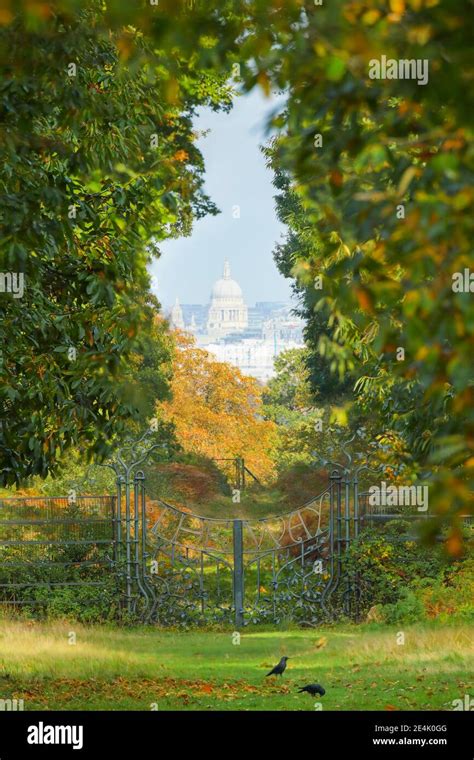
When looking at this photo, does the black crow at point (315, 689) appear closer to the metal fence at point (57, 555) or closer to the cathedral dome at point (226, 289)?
the metal fence at point (57, 555)

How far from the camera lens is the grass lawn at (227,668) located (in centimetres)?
817

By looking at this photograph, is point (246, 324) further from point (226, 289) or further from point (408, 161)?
point (408, 161)

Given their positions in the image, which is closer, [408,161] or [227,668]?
[408,161]

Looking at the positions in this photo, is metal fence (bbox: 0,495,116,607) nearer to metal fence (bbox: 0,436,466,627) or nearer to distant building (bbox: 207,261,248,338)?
metal fence (bbox: 0,436,466,627)

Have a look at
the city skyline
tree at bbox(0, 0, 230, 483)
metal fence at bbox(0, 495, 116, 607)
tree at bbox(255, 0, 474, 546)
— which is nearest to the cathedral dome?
the city skyline

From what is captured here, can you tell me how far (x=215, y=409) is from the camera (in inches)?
873

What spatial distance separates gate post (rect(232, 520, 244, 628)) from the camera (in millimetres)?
11062

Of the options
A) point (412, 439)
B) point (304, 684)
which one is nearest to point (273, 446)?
point (304, 684)

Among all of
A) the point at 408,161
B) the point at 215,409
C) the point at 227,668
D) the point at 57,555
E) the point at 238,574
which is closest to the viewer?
the point at 408,161

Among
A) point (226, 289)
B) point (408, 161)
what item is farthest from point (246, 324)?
point (408, 161)

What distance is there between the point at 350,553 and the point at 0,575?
4068mm

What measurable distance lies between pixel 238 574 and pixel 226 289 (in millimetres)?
26341

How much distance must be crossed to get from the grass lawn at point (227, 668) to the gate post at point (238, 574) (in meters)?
0.51
